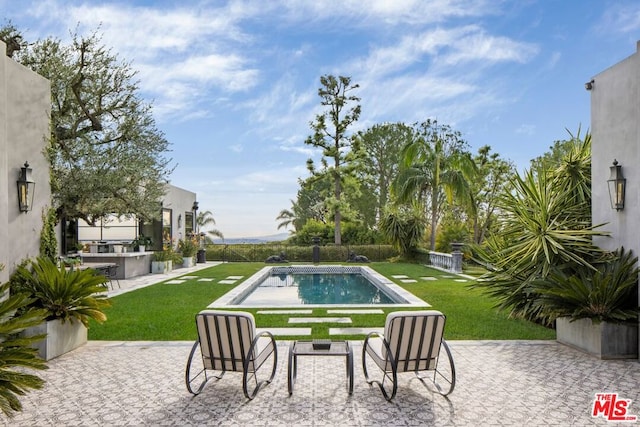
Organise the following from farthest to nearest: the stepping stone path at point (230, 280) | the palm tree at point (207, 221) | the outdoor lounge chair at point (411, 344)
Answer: the palm tree at point (207, 221) → the stepping stone path at point (230, 280) → the outdoor lounge chair at point (411, 344)

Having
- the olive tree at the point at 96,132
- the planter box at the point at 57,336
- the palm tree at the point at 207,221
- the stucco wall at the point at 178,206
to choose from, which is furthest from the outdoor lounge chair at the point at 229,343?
the palm tree at the point at 207,221

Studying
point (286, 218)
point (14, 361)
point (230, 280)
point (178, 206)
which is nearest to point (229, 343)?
point (14, 361)

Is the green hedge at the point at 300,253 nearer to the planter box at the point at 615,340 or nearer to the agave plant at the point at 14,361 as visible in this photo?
the planter box at the point at 615,340

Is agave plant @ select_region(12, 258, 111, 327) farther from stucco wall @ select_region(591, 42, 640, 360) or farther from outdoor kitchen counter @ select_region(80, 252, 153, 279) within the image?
outdoor kitchen counter @ select_region(80, 252, 153, 279)

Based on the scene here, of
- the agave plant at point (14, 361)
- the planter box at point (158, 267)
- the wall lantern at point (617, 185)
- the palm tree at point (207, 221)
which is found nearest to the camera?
the agave plant at point (14, 361)

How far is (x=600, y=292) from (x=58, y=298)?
6.79 meters

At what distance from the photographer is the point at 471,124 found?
2841 cm

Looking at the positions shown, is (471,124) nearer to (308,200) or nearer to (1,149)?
(308,200)

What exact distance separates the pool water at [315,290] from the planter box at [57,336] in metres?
3.99

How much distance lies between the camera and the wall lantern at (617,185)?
5480 millimetres

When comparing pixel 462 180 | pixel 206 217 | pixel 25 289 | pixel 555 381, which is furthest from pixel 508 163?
pixel 25 289

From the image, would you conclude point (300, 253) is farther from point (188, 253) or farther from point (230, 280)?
point (230, 280)

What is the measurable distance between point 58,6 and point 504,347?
12.2 meters

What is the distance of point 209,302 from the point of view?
379 inches
